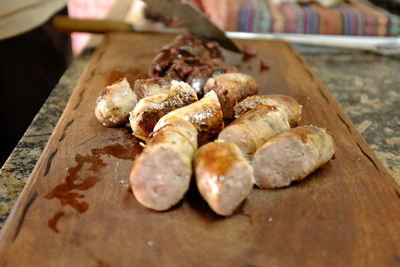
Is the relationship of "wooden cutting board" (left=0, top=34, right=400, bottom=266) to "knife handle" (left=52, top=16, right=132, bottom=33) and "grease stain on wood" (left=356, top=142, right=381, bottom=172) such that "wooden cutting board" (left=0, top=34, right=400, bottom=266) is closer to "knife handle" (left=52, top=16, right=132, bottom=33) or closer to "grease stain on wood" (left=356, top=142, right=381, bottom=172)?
"grease stain on wood" (left=356, top=142, right=381, bottom=172)

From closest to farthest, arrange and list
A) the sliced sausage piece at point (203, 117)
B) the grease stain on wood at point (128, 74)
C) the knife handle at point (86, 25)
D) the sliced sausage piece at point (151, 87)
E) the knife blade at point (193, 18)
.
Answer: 1. the sliced sausage piece at point (203, 117)
2. the sliced sausage piece at point (151, 87)
3. the grease stain on wood at point (128, 74)
4. the knife blade at point (193, 18)
5. the knife handle at point (86, 25)

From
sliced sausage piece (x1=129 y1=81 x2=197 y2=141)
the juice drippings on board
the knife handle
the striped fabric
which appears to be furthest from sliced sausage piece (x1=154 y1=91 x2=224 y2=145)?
the striped fabric

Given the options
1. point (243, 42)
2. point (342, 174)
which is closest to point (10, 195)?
point (342, 174)

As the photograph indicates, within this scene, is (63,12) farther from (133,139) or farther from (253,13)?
(133,139)

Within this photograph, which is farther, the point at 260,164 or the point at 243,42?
the point at 243,42

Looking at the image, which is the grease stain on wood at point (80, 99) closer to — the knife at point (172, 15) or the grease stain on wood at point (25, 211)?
the grease stain on wood at point (25, 211)

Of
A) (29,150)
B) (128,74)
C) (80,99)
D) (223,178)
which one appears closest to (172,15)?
(128,74)

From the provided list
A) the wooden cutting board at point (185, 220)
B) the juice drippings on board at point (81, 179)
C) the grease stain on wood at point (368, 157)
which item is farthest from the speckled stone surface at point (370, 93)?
the juice drippings on board at point (81, 179)
